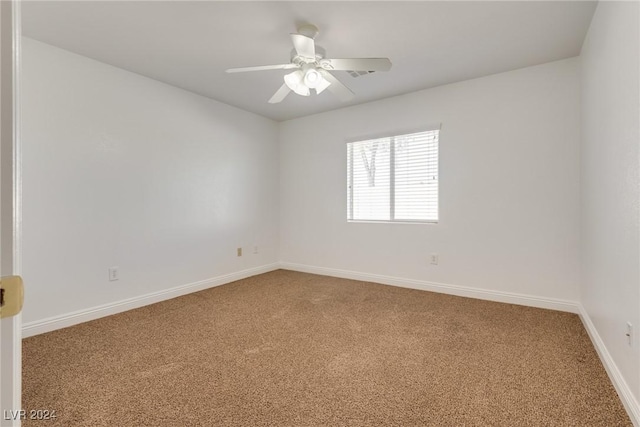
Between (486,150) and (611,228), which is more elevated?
(486,150)

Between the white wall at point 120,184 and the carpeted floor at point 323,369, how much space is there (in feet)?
1.61

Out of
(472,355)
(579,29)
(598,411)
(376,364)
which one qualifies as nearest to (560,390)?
(598,411)

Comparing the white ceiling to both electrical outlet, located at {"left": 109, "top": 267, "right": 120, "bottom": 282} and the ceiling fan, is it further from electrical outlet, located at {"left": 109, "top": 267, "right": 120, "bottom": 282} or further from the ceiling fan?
electrical outlet, located at {"left": 109, "top": 267, "right": 120, "bottom": 282}

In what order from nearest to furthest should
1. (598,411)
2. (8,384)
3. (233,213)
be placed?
(8,384) < (598,411) < (233,213)

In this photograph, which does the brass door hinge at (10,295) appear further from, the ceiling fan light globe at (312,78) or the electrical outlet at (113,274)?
the electrical outlet at (113,274)

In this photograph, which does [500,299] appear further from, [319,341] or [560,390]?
[319,341]

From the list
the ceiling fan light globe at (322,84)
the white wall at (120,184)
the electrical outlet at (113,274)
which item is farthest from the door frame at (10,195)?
the electrical outlet at (113,274)

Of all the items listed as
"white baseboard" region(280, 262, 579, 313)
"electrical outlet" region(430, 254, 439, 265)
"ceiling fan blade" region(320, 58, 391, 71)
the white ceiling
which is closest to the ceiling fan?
"ceiling fan blade" region(320, 58, 391, 71)

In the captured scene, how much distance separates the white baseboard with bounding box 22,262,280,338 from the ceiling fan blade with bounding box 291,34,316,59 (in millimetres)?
2809

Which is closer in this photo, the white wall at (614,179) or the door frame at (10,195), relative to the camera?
the door frame at (10,195)

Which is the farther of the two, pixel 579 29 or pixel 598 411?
pixel 579 29

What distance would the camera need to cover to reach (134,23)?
2.28 meters

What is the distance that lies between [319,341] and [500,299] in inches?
82.5

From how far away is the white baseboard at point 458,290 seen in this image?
292cm
